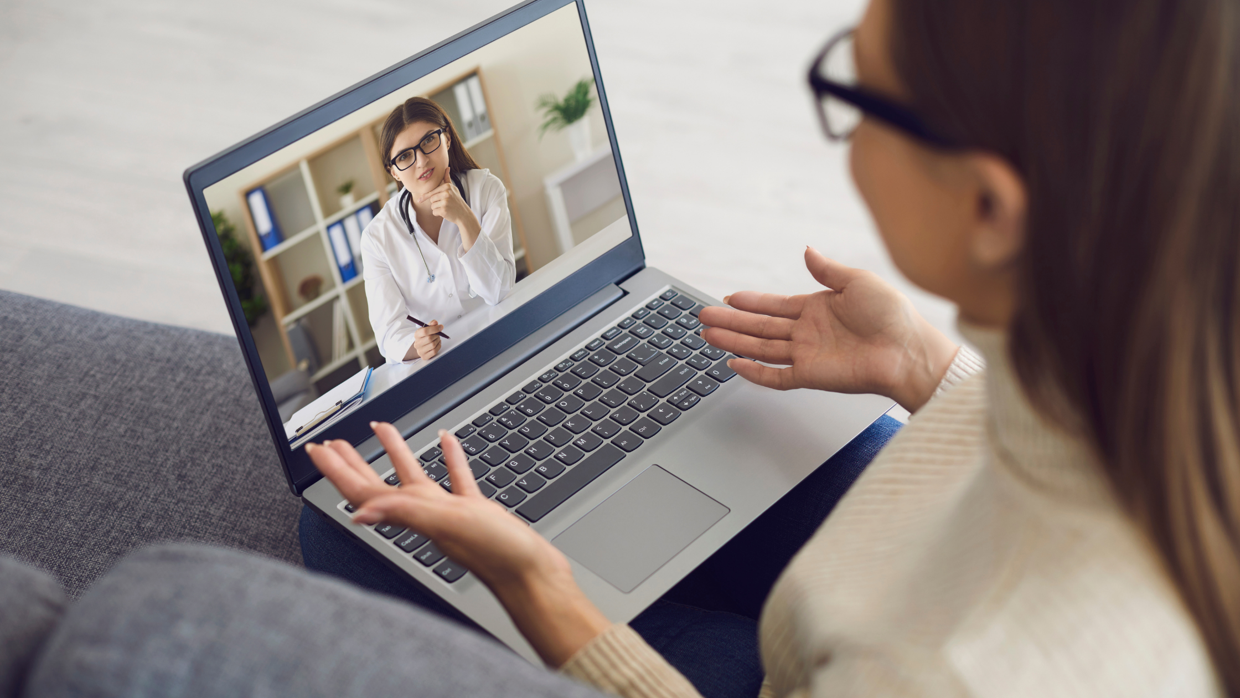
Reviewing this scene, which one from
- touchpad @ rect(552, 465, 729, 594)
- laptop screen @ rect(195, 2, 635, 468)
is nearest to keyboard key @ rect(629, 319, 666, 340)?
laptop screen @ rect(195, 2, 635, 468)

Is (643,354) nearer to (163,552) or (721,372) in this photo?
(721,372)

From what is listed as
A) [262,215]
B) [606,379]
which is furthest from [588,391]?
[262,215]

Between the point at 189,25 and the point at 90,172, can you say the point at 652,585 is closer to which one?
the point at 90,172

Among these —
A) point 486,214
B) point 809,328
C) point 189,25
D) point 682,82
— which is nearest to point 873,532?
point 809,328

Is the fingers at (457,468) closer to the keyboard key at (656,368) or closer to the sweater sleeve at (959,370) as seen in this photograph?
the keyboard key at (656,368)

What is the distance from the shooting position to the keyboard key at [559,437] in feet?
3.25

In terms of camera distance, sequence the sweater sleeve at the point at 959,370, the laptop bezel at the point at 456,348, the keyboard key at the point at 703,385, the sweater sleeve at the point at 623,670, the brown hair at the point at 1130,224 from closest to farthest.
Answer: the brown hair at the point at 1130,224, the sweater sleeve at the point at 623,670, the laptop bezel at the point at 456,348, the sweater sleeve at the point at 959,370, the keyboard key at the point at 703,385

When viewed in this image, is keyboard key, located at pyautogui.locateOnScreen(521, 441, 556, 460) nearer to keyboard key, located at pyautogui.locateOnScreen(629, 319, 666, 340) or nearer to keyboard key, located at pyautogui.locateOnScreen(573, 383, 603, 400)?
keyboard key, located at pyautogui.locateOnScreen(573, 383, 603, 400)

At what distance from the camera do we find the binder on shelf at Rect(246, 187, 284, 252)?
854 mm

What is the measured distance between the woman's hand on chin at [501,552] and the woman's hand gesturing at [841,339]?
1.12 ft

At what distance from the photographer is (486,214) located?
3.29ft

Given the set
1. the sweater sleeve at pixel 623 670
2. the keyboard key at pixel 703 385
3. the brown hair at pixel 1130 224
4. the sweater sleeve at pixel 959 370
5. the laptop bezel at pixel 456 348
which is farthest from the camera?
the keyboard key at pixel 703 385

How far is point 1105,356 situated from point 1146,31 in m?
0.16

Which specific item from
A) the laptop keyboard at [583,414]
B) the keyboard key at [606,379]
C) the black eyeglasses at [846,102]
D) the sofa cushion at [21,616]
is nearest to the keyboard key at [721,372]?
the laptop keyboard at [583,414]
